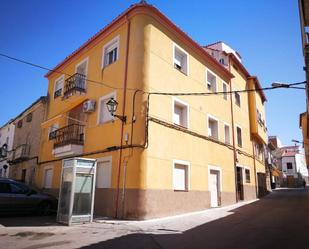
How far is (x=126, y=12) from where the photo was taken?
12.3 metres

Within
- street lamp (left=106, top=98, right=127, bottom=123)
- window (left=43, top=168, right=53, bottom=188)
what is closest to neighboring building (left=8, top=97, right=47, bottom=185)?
window (left=43, top=168, right=53, bottom=188)

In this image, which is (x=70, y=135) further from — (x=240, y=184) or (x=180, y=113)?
(x=240, y=184)

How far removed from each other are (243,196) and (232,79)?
27.3 ft

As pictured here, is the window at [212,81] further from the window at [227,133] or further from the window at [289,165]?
the window at [289,165]

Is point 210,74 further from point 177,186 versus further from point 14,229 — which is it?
point 14,229

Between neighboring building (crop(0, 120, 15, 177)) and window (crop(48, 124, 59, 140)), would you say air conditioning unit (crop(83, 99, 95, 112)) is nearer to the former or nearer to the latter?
window (crop(48, 124, 59, 140))

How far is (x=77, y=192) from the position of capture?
30.9 ft

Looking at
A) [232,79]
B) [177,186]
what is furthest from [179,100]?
[232,79]

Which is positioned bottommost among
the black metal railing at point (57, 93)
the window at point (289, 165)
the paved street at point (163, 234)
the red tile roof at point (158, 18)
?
the paved street at point (163, 234)

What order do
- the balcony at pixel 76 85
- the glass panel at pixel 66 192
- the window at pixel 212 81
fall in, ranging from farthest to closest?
1. the window at pixel 212 81
2. the balcony at pixel 76 85
3. the glass panel at pixel 66 192

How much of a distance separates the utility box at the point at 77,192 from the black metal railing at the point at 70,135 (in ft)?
11.4

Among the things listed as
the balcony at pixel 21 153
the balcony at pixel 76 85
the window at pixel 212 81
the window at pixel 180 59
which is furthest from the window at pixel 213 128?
the balcony at pixel 21 153

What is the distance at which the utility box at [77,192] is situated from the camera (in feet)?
30.1

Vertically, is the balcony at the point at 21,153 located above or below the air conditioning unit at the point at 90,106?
below
